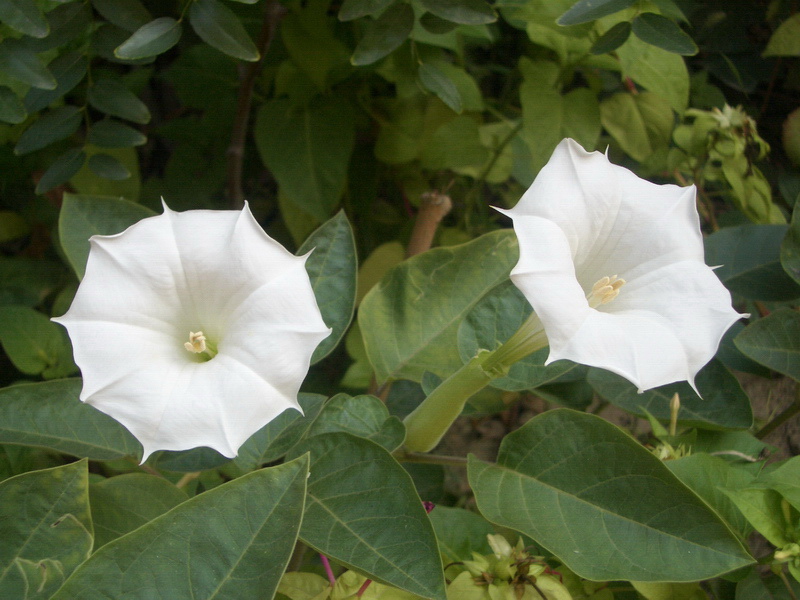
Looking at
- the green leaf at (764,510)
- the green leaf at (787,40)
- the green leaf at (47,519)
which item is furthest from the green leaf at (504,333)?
the green leaf at (787,40)

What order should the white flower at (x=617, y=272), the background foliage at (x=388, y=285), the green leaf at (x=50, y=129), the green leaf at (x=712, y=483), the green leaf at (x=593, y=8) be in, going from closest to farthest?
the white flower at (x=617, y=272)
the background foliage at (x=388, y=285)
the green leaf at (x=712, y=483)
the green leaf at (x=593, y=8)
the green leaf at (x=50, y=129)

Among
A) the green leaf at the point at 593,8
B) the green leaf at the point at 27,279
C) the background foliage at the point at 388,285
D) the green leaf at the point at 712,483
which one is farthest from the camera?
the green leaf at the point at 27,279

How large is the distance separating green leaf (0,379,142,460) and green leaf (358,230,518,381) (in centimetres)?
33

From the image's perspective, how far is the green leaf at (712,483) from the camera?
753 millimetres

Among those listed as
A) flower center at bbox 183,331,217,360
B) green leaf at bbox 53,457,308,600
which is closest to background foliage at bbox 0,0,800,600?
green leaf at bbox 53,457,308,600

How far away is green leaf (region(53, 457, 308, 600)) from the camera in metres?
0.56

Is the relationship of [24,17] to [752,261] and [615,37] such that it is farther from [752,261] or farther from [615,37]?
[752,261]

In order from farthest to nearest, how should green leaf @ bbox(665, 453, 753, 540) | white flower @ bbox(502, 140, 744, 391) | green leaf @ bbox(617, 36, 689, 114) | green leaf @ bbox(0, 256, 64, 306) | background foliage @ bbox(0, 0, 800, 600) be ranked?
green leaf @ bbox(0, 256, 64, 306) < green leaf @ bbox(617, 36, 689, 114) < green leaf @ bbox(665, 453, 753, 540) < background foliage @ bbox(0, 0, 800, 600) < white flower @ bbox(502, 140, 744, 391)

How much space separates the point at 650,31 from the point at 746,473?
1.92ft

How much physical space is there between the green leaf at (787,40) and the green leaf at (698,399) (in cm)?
66

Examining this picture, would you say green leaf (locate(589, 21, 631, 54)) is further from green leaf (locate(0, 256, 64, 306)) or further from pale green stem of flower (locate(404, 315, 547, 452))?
green leaf (locate(0, 256, 64, 306))

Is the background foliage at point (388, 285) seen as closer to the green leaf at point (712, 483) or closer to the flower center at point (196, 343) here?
the green leaf at point (712, 483)

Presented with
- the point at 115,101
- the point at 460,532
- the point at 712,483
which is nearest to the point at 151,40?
the point at 115,101

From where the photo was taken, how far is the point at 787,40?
1.25 meters
